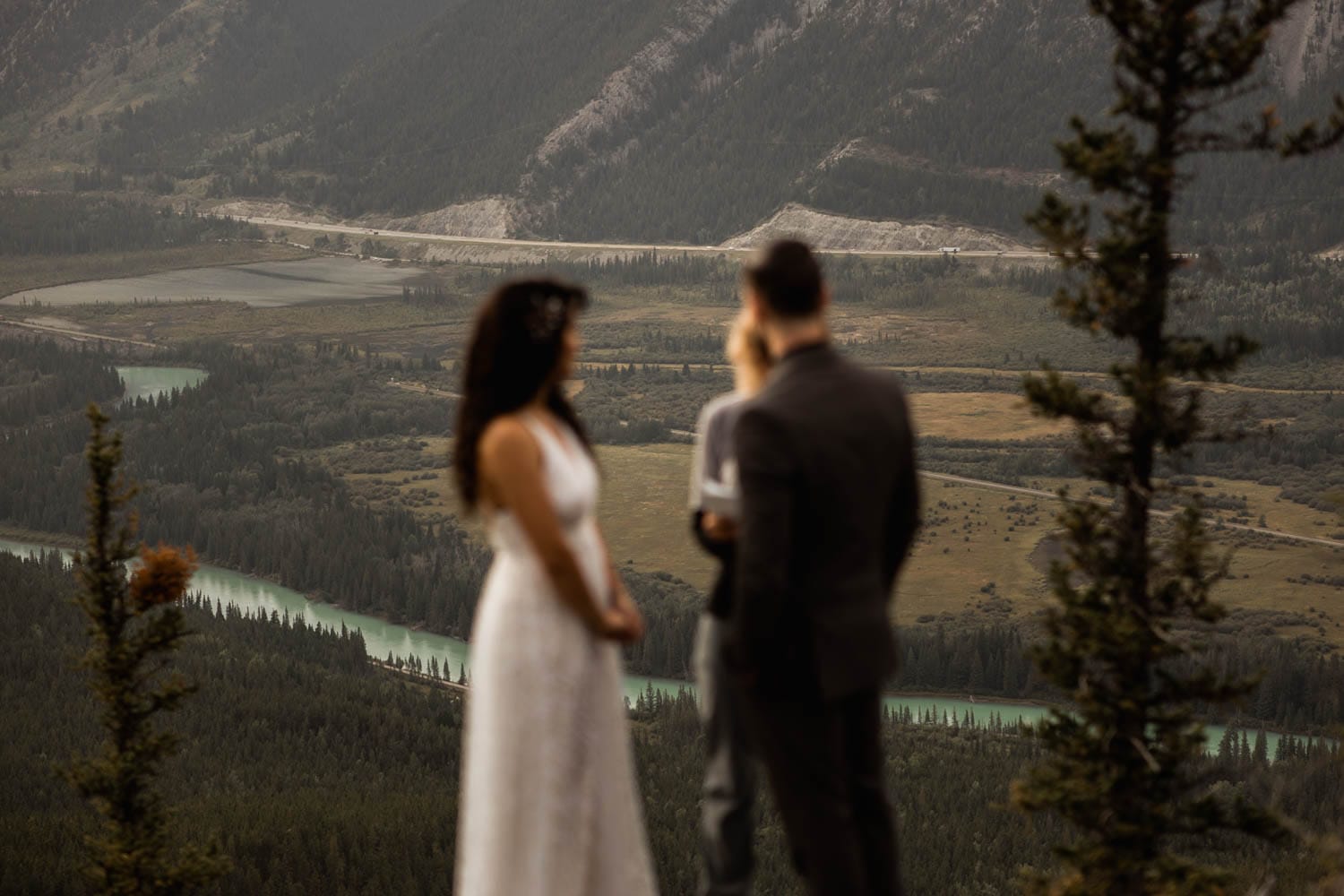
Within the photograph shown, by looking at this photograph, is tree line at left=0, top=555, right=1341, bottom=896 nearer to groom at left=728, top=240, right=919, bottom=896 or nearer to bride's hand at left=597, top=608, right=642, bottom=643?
bride's hand at left=597, top=608, right=642, bottom=643

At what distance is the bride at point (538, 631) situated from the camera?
13.4m

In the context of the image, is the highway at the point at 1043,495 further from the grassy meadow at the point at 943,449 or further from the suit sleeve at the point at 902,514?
the suit sleeve at the point at 902,514

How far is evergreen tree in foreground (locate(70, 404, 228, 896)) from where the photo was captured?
3117 centimetres

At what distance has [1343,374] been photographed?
164500 mm

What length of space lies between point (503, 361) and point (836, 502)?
237 centimetres

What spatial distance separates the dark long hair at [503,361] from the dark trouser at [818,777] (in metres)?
2.48

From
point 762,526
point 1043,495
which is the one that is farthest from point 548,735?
point 1043,495

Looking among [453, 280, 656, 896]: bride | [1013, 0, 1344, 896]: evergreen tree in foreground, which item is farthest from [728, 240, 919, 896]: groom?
[1013, 0, 1344, 896]: evergreen tree in foreground

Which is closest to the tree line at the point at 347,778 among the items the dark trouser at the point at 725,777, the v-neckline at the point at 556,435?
the dark trouser at the point at 725,777

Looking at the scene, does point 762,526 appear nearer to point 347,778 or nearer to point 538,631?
point 538,631

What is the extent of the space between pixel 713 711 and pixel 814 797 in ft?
3.28

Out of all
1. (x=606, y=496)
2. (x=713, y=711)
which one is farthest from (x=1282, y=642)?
(x=713, y=711)

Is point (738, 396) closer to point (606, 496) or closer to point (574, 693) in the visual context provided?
point (574, 693)

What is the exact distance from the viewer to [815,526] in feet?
43.9
